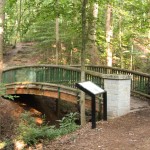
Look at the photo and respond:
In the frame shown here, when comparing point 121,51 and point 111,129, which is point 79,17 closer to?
point 111,129

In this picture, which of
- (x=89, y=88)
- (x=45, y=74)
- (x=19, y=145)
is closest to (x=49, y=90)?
(x=45, y=74)

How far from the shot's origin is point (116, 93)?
8.39 meters

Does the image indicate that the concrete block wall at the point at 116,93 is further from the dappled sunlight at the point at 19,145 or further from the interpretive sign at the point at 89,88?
the dappled sunlight at the point at 19,145

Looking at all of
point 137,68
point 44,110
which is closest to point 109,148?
point 44,110

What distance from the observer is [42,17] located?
9109mm

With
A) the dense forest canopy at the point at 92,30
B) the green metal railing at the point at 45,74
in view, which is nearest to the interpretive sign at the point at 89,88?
the dense forest canopy at the point at 92,30

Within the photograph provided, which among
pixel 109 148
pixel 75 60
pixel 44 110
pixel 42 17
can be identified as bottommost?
pixel 44 110

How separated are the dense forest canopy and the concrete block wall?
64.3 inches

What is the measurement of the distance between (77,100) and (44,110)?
203 inches

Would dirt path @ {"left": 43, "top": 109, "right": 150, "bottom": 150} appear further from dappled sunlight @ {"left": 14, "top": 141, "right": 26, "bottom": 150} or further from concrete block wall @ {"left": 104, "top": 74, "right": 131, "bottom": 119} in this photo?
dappled sunlight @ {"left": 14, "top": 141, "right": 26, "bottom": 150}

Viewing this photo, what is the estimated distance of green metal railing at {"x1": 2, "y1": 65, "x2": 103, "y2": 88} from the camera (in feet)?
39.5

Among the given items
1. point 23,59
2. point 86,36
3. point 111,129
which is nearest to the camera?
point 111,129

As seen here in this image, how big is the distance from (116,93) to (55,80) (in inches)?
205

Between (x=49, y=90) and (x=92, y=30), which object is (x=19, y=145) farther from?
(x=49, y=90)
